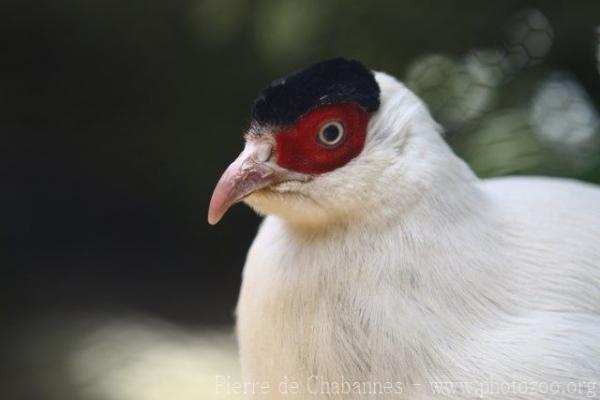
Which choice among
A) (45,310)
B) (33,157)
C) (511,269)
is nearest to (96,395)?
(45,310)

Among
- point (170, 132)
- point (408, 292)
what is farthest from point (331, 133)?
point (170, 132)

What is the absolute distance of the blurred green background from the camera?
2600 mm

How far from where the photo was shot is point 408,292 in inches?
45.9

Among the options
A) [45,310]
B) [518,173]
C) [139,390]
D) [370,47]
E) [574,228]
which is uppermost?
→ [370,47]

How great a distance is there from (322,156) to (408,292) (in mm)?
249

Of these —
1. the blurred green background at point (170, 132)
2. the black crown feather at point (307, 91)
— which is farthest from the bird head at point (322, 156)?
the blurred green background at point (170, 132)

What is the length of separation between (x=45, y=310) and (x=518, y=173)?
2.07 metres

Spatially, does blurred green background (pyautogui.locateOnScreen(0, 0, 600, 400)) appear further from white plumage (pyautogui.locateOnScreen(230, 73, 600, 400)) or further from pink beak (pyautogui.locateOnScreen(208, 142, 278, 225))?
pink beak (pyautogui.locateOnScreen(208, 142, 278, 225))

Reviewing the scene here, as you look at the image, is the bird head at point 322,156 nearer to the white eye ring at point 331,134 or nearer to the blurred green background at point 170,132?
the white eye ring at point 331,134

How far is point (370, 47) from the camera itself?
2771 mm

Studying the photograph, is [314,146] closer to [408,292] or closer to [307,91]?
[307,91]

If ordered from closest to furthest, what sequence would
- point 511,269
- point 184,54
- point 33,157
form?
point 511,269
point 184,54
point 33,157

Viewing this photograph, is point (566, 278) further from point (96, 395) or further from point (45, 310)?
point (45, 310)

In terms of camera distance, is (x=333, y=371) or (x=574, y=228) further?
(x=574, y=228)
